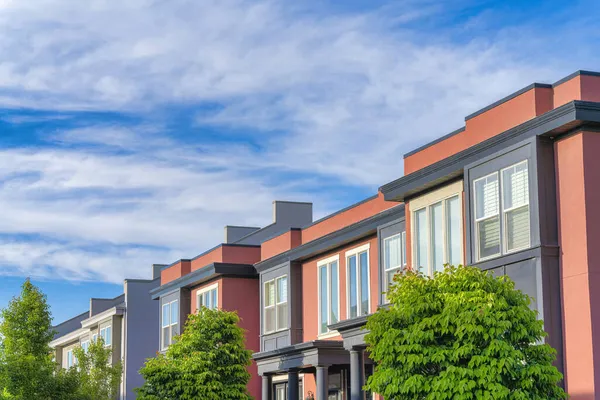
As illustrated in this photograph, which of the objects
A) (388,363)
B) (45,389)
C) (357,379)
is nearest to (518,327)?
(388,363)

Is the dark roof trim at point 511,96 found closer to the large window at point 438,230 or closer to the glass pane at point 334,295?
the large window at point 438,230

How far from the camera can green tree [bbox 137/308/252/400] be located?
31656 mm

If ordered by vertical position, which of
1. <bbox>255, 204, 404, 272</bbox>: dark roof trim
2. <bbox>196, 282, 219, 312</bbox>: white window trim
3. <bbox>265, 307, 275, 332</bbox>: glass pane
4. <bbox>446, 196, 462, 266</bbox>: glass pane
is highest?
<bbox>255, 204, 404, 272</bbox>: dark roof trim

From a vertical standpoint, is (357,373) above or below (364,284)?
below

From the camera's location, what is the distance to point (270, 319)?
3838 centimetres

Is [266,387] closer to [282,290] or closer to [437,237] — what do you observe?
[282,290]

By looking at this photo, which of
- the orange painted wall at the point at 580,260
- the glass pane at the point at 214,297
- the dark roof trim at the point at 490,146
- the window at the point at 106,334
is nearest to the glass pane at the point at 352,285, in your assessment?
the dark roof trim at the point at 490,146

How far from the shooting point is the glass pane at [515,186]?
21.3m

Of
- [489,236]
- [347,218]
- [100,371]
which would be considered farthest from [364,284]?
[100,371]

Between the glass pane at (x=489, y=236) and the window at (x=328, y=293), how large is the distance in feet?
38.2

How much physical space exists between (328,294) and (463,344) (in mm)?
15659

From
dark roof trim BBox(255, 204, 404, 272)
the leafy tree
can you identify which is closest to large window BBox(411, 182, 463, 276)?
dark roof trim BBox(255, 204, 404, 272)

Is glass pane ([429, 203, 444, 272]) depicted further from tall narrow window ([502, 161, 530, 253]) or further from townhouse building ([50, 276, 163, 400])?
townhouse building ([50, 276, 163, 400])

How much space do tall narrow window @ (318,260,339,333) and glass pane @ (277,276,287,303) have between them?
244 cm
